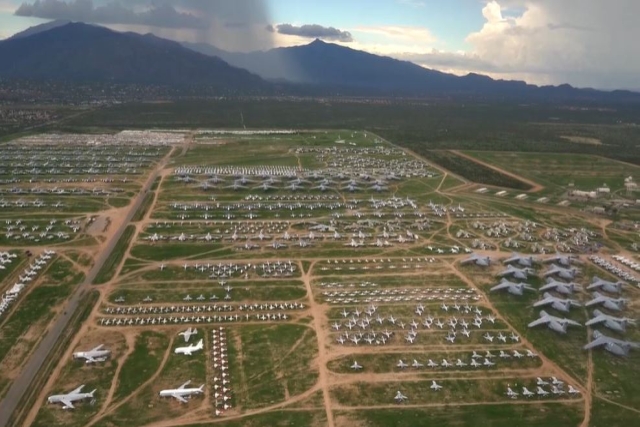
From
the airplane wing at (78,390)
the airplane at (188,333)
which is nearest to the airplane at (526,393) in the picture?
the airplane at (188,333)

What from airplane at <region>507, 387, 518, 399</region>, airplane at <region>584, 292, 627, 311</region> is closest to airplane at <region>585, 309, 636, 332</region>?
airplane at <region>584, 292, 627, 311</region>

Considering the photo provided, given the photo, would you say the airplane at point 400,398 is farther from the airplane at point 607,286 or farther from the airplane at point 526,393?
the airplane at point 607,286

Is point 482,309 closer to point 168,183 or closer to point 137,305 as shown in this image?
point 137,305

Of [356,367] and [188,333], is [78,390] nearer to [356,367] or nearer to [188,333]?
[188,333]

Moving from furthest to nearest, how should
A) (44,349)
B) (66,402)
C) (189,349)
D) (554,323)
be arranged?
(554,323), (189,349), (44,349), (66,402)

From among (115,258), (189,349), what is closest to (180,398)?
(189,349)

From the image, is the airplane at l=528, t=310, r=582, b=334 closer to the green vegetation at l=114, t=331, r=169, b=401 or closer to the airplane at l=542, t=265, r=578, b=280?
the airplane at l=542, t=265, r=578, b=280
